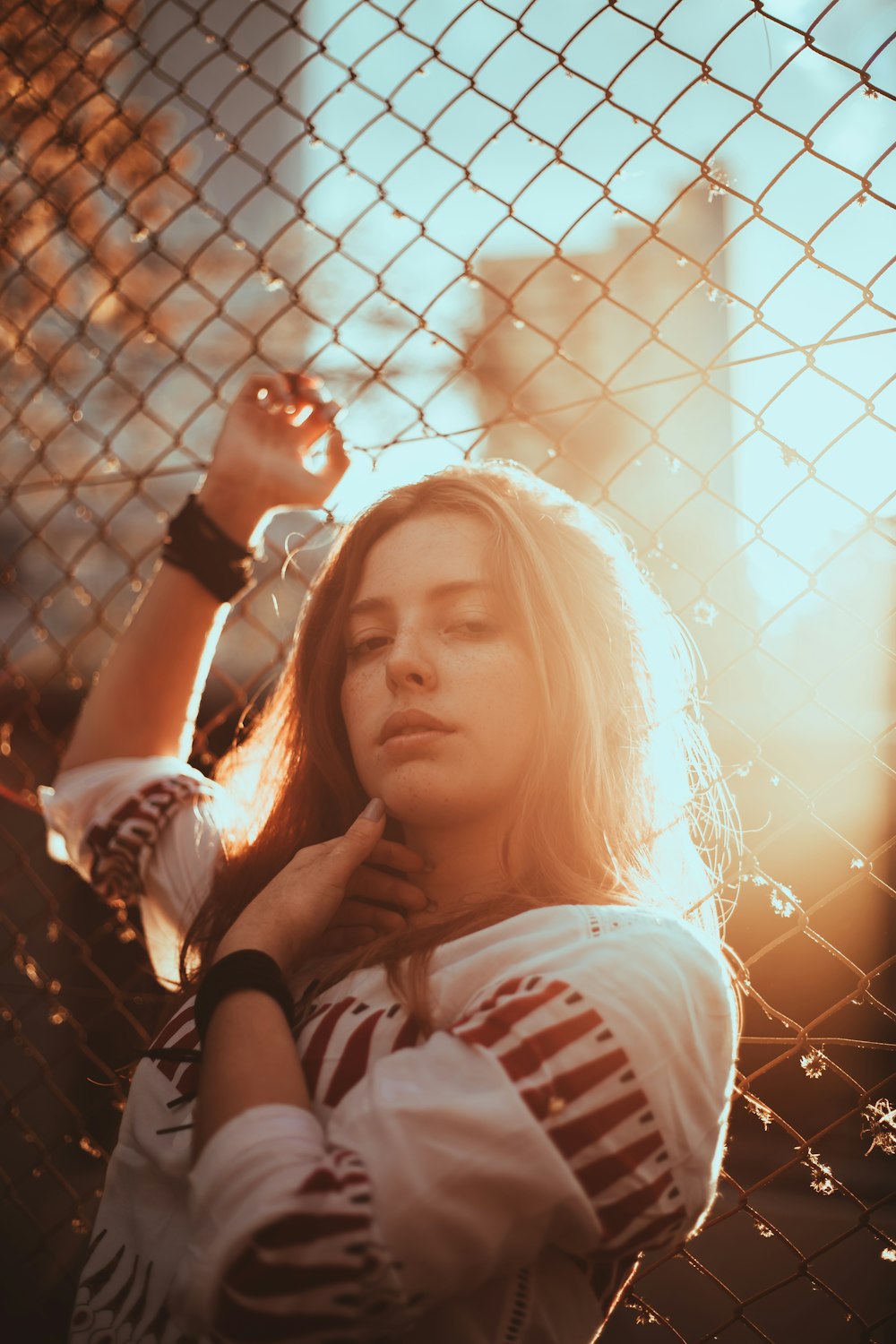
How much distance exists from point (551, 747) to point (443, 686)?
186 millimetres

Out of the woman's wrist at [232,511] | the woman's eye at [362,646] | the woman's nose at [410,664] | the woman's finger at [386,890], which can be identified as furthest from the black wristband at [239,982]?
the woman's wrist at [232,511]

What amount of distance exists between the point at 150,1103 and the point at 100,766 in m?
0.67

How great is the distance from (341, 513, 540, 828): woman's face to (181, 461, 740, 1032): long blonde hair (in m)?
0.04

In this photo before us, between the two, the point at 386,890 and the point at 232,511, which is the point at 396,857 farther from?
the point at 232,511

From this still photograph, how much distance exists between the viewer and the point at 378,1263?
754 mm

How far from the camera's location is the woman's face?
1229mm

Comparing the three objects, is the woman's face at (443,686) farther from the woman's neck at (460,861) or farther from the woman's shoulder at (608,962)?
the woman's shoulder at (608,962)

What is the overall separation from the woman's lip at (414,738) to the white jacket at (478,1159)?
0.29 metres

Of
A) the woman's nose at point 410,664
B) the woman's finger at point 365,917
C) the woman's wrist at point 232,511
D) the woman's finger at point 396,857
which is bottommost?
the woman's finger at point 365,917

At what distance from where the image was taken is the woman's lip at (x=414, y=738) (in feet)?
4.03

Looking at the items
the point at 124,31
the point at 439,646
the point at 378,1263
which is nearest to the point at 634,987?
the point at 378,1263

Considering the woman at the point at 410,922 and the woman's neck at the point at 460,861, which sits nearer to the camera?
the woman at the point at 410,922

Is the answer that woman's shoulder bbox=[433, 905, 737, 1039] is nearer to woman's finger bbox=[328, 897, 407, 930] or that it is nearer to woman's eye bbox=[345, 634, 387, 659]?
woman's finger bbox=[328, 897, 407, 930]

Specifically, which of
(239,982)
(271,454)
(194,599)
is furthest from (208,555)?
(239,982)
